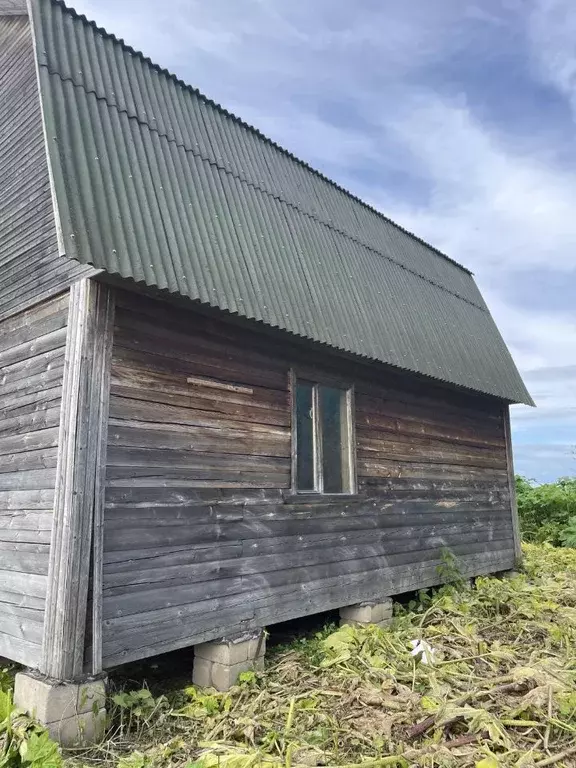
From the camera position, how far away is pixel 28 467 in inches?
229

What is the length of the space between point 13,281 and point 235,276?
2.39 m

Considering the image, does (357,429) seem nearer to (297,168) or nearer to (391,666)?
(391,666)

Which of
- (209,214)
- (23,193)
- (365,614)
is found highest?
(23,193)

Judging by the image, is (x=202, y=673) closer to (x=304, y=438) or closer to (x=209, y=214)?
(x=304, y=438)

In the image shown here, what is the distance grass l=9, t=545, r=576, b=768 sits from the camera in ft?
15.1

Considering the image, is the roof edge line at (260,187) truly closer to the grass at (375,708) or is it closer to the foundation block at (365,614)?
the foundation block at (365,614)

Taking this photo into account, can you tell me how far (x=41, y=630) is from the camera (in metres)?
5.14

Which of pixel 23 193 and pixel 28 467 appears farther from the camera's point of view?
pixel 23 193

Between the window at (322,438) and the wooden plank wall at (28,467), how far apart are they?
284 centimetres

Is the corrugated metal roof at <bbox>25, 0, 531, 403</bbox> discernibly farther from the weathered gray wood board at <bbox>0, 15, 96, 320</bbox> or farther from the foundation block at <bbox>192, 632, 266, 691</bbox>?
the foundation block at <bbox>192, 632, 266, 691</bbox>

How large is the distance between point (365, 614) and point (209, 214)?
17.6 feet

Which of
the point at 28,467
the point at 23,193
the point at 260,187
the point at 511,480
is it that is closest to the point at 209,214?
the point at 260,187

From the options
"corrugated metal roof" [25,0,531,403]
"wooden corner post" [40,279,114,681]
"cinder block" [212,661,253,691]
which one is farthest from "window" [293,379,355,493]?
"wooden corner post" [40,279,114,681]

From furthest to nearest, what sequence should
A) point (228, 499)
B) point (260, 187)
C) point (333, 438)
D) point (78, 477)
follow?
point (260, 187), point (333, 438), point (228, 499), point (78, 477)
